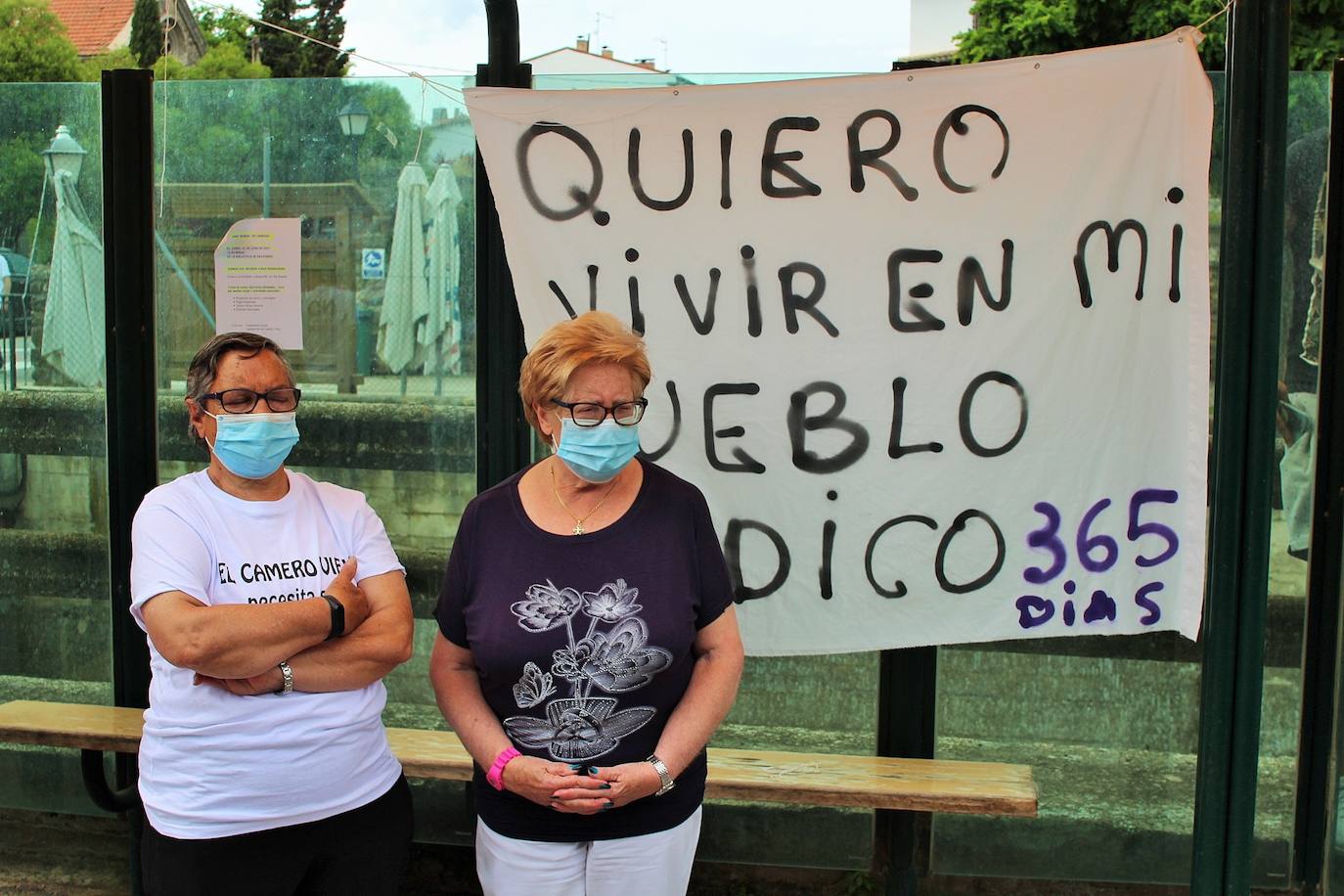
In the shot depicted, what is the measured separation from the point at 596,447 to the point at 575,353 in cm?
17

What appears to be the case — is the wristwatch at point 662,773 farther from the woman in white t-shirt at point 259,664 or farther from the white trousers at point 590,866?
the woman in white t-shirt at point 259,664

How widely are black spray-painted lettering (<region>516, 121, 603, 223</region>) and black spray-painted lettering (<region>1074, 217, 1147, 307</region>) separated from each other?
1.17 m

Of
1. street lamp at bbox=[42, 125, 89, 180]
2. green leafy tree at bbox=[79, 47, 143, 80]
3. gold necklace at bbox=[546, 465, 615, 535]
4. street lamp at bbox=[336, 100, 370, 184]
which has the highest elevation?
green leafy tree at bbox=[79, 47, 143, 80]

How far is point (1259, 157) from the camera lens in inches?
103

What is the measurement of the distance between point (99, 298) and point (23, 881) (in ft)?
6.00

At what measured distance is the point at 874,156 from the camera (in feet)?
10.5

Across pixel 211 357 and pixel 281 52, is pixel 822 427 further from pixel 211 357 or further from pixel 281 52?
pixel 281 52

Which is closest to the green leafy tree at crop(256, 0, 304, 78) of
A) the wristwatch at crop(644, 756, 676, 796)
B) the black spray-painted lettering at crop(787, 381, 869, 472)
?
the black spray-painted lettering at crop(787, 381, 869, 472)

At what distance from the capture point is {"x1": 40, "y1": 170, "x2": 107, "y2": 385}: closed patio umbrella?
3.95 metres

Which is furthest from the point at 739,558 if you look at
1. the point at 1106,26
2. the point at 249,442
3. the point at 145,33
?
the point at 145,33

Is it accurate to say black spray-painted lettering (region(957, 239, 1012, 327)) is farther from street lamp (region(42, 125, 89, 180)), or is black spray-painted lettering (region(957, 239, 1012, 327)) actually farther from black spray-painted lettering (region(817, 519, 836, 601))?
street lamp (region(42, 125, 89, 180))

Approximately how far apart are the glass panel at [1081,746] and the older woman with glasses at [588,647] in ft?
5.16

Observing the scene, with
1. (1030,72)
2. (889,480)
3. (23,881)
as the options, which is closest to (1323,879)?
(889,480)

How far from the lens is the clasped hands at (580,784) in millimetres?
2309
